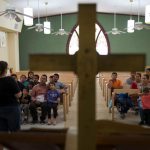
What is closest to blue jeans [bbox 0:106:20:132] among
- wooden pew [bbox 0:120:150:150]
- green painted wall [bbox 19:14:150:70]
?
wooden pew [bbox 0:120:150:150]

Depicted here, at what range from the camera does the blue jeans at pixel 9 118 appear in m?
3.47

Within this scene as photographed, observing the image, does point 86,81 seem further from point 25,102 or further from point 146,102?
point 25,102

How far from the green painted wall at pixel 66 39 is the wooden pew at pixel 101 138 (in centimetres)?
1412

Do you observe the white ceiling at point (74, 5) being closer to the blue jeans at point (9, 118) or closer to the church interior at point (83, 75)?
the church interior at point (83, 75)

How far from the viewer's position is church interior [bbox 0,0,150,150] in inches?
43.6

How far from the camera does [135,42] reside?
15883 millimetres

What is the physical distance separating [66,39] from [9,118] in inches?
491

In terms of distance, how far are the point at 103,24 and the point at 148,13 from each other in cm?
730

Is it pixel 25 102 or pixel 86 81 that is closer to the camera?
pixel 86 81

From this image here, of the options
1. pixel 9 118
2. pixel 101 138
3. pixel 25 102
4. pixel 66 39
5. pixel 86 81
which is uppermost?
pixel 66 39

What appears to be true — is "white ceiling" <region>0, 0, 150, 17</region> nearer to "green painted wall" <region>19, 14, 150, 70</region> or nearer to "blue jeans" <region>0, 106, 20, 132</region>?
"green painted wall" <region>19, 14, 150, 70</region>

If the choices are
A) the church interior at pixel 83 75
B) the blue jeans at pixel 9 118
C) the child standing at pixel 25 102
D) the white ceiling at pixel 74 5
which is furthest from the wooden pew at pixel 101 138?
the white ceiling at pixel 74 5

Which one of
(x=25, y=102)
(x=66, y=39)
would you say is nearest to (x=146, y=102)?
(x=25, y=102)

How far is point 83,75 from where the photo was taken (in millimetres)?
1105
